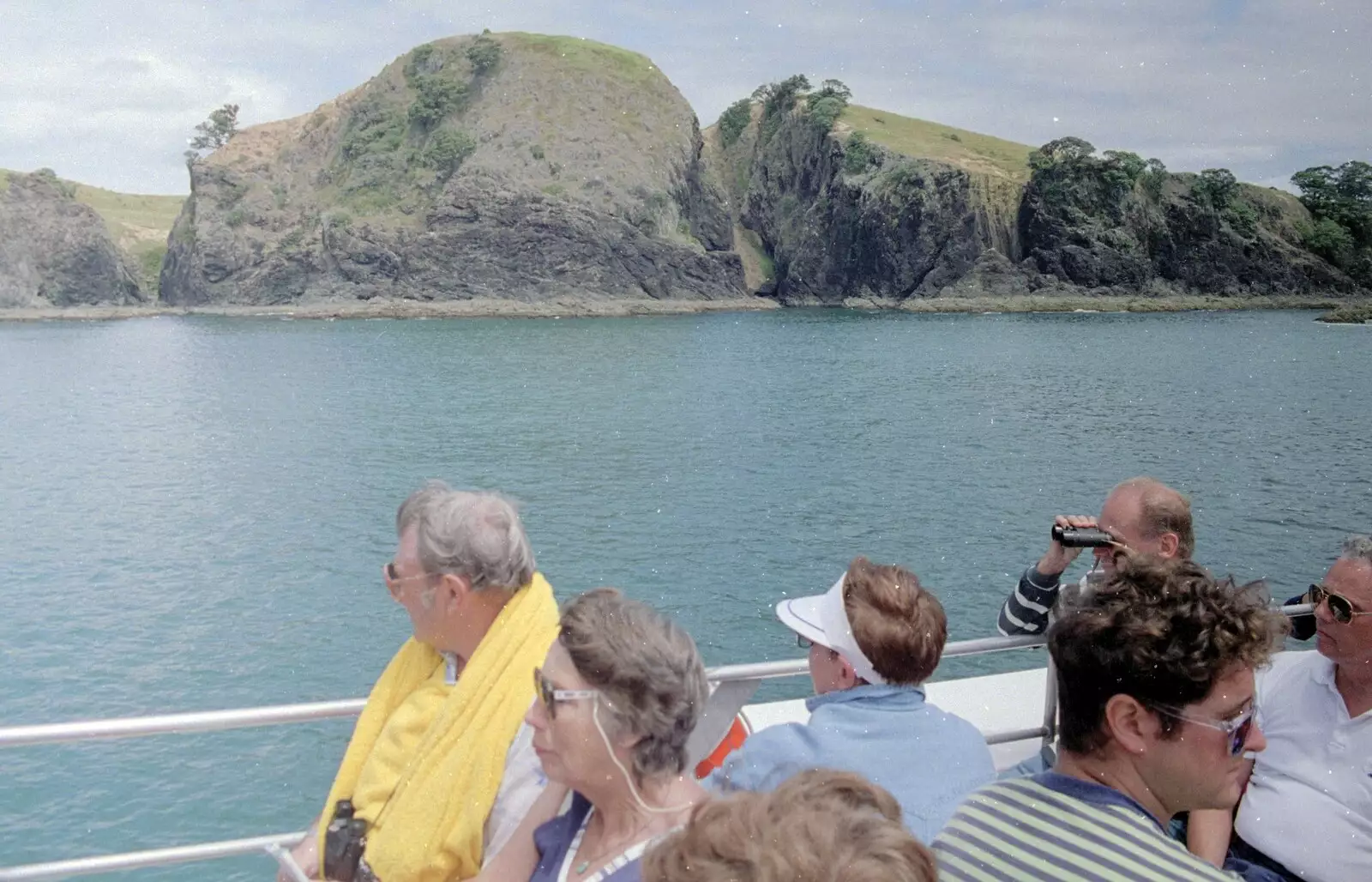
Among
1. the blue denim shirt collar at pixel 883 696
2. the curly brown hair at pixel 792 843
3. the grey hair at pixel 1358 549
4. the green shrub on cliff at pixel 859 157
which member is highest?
the green shrub on cliff at pixel 859 157

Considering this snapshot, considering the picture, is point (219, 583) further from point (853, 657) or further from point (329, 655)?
point (853, 657)

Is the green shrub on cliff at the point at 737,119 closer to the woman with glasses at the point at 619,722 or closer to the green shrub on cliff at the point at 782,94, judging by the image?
the green shrub on cliff at the point at 782,94

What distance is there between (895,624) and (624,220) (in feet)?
304

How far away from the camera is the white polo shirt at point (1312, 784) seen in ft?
8.65

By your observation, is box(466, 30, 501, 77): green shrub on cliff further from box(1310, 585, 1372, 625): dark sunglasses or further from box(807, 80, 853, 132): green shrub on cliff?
box(1310, 585, 1372, 625): dark sunglasses

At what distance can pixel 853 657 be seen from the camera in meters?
2.50

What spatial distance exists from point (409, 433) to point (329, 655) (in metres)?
14.8

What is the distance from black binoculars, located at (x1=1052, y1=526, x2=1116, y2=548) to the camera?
3.26 metres

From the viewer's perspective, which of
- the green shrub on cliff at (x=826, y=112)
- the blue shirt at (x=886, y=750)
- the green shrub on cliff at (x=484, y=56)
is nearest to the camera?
the blue shirt at (x=886, y=750)

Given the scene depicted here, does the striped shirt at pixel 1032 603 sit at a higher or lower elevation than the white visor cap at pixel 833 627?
lower

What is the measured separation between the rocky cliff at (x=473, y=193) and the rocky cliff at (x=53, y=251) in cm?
517

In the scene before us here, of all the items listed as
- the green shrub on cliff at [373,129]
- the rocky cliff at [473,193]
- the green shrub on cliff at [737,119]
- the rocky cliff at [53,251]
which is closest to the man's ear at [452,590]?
the rocky cliff at [473,193]

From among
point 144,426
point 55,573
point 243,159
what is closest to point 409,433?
point 144,426

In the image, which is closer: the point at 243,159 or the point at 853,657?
the point at 853,657
